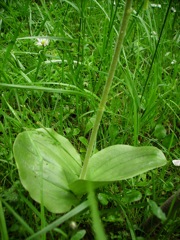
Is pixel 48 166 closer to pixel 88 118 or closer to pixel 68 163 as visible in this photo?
pixel 68 163

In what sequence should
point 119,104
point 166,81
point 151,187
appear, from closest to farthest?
point 151,187 < point 119,104 < point 166,81

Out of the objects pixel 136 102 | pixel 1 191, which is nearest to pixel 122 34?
pixel 136 102

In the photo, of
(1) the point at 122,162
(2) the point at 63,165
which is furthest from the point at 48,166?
(1) the point at 122,162

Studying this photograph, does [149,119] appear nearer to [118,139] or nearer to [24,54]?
[118,139]
